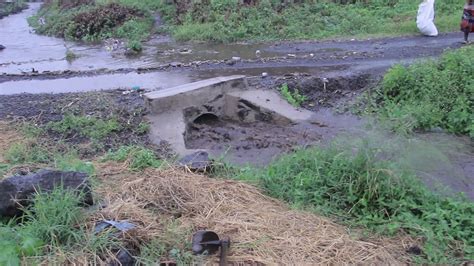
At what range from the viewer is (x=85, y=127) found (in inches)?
277

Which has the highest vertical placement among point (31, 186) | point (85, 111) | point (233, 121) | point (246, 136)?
point (31, 186)

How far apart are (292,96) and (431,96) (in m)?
2.22

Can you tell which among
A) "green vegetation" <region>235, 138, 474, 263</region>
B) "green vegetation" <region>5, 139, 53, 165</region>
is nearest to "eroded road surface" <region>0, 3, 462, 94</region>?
"green vegetation" <region>5, 139, 53, 165</region>

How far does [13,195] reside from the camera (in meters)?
3.88

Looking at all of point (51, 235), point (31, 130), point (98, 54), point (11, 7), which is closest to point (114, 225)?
point (51, 235)

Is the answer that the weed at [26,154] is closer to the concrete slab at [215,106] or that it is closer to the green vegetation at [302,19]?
the concrete slab at [215,106]

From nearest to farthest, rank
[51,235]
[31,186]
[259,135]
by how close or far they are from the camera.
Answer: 1. [51,235]
2. [31,186]
3. [259,135]

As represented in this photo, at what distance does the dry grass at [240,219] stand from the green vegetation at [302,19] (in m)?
11.6

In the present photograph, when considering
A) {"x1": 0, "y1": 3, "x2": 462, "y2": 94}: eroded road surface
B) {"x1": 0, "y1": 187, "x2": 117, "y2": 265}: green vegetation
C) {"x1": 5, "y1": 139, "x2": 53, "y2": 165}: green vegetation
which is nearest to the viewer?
{"x1": 0, "y1": 187, "x2": 117, "y2": 265}: green vegetation

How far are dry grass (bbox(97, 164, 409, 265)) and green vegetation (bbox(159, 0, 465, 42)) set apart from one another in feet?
38.2

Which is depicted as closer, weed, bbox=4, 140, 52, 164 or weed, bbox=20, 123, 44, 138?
Result: weed, bbox=4, 140, 52, 164

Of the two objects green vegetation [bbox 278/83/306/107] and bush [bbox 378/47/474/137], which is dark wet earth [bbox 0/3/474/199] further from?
bush [bbox 378/47/474/137]

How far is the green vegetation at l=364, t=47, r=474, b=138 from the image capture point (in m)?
7.31

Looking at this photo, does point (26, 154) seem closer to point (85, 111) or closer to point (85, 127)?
point (85, 127)
